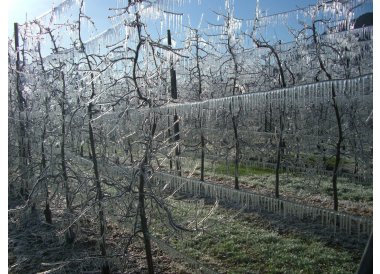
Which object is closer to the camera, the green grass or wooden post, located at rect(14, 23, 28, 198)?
the green grass

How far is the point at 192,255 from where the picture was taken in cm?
416

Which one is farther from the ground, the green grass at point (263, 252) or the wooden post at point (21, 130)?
the wooden post at point (21, 130)

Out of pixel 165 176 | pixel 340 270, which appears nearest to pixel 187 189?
pixel 165 176

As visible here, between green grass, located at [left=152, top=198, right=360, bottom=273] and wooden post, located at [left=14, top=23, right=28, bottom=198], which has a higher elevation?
wooden post, located at [left=14, top=23, right=28, bottom=198]

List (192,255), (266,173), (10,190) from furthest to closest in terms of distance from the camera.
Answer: (266,173) → (10,190) → (192,255)

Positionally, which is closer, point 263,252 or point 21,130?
point 263,252

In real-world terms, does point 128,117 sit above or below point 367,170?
above

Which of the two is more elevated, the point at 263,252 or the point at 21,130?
the point at 21,130

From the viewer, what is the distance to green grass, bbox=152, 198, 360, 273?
3.76 meters

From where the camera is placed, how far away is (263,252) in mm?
4141

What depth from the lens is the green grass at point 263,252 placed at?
3.76 metres

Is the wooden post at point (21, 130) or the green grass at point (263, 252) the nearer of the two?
the green grass at point (263, 252)

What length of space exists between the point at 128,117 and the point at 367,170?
14.6ft

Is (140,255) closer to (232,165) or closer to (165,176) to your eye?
(165,176)
